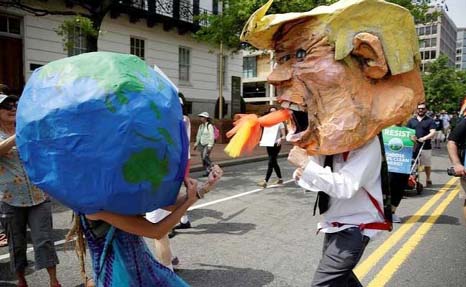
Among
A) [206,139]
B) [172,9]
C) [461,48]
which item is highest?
[461,48]

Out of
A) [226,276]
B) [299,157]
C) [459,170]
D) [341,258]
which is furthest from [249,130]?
[459,170]

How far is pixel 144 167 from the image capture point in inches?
66.4

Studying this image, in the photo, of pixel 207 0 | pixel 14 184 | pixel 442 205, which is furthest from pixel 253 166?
pixel 207 0

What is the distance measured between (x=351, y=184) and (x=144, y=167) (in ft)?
4.27

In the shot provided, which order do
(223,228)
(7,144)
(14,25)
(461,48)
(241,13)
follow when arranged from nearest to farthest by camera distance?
(7,144)
(223,228)
(241,13)
(14,25)
(461,48)

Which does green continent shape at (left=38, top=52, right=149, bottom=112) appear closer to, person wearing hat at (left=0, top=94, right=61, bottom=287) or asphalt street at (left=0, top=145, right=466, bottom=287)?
person wearing hat at (left=0, top=94, right=61, bottom=287)

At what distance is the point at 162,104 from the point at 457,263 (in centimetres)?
432

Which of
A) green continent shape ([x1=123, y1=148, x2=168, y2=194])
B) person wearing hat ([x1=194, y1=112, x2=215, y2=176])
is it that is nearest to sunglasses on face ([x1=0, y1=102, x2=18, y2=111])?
green continent shape ([x1=123, y1=148, x2=168, y2=194])

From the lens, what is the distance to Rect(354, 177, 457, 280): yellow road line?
4484 millimetres

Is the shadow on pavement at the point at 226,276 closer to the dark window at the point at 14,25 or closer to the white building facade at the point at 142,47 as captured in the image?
the white building facade at the point at 142,47

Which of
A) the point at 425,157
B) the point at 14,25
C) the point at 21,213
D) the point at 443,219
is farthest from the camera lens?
the point at 14,25

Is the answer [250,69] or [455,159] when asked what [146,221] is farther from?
[250,69]

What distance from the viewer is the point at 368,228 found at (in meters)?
2.66

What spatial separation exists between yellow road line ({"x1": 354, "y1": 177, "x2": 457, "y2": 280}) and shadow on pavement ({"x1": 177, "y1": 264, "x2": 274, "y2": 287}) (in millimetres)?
981
